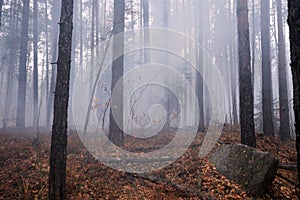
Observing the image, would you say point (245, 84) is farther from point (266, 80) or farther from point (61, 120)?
point (61, 120)

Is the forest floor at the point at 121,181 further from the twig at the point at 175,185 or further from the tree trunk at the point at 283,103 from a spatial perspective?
the tree trunk at the point at 283,103

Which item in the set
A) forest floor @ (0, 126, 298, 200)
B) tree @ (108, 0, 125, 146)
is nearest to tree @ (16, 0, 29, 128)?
forest floor @ (0, 126, 298, 200)

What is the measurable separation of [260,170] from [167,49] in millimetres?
17780

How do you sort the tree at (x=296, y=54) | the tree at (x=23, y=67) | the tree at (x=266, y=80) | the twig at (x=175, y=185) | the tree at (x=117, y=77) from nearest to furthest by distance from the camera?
the tree at (x=296, y=54)
the twig at (x=175, y=185)
the tree at (x=117, y=77)
the tree at (x=266, y=80)
the tree at (x=23, y=67)

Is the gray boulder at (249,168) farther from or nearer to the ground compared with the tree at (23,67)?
nearer to the ground

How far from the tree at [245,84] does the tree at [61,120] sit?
20.3 ft

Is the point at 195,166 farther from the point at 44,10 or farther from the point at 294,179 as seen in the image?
the point at 44,10

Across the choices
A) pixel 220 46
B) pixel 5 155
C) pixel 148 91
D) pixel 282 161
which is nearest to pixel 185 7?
pixel 220 46

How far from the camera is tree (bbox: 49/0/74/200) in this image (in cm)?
543

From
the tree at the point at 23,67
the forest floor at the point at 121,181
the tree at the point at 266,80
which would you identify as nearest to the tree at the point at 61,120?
the forest floor at the point at 121,181

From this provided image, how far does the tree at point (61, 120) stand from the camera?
17.8 ft

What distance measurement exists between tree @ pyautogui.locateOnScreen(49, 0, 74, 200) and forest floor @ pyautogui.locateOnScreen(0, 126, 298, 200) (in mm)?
558

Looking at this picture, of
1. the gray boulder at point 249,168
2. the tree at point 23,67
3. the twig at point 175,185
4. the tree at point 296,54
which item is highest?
the tree at point 23,67

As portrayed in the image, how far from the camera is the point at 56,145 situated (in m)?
5.57
